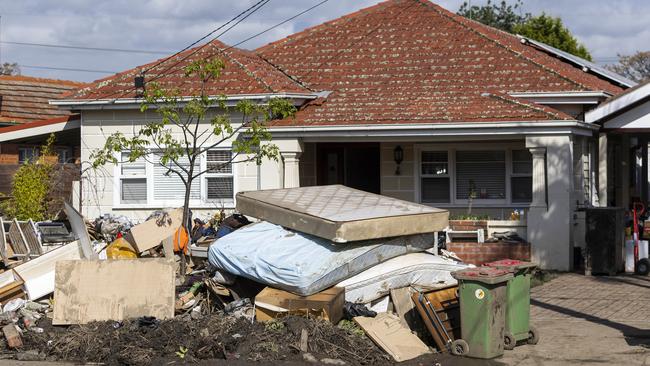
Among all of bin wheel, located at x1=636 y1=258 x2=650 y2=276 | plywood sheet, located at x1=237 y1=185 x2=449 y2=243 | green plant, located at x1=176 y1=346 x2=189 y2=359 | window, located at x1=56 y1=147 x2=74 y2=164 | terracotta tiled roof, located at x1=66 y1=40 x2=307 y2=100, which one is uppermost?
terracotta tiled roof, located at x1=66 y1=40 x2=307 y2=100

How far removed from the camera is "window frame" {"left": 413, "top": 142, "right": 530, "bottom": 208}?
61.4 feet

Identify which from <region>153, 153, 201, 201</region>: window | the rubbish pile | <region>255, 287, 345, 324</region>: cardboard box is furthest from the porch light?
<region>255, 287, 345, 324</region>: cardboard box

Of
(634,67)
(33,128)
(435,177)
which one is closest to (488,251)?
(435,177)

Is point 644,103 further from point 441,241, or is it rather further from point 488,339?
point 488,339


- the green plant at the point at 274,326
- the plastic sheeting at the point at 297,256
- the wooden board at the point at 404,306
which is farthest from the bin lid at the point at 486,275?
the green plant at the point at 274,326

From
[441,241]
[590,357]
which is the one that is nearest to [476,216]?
[441,241]

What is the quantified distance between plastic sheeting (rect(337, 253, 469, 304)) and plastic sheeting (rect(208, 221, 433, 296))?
0.11 metres

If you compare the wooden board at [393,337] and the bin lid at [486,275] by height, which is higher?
the bin lid at [486,275]

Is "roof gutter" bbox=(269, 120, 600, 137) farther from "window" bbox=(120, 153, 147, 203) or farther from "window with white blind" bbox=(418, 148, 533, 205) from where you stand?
"window" bbox=(120, 153, 147, 203)

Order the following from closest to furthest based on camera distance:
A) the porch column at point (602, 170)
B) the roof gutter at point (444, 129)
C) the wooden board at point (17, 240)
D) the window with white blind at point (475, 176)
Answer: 1. the wooden board at point (17, 240)
2. the roof gutter at point (444, 129)
3. the window with white blind at point (475, 176)
4. the porch column at point (602, 170)

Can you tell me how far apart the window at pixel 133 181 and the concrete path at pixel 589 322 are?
842cm

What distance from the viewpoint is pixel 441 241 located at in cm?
1712

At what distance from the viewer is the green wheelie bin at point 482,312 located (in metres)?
9.92

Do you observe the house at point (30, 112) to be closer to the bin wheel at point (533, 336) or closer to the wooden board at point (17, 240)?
the wooden board at point (17, 240)
